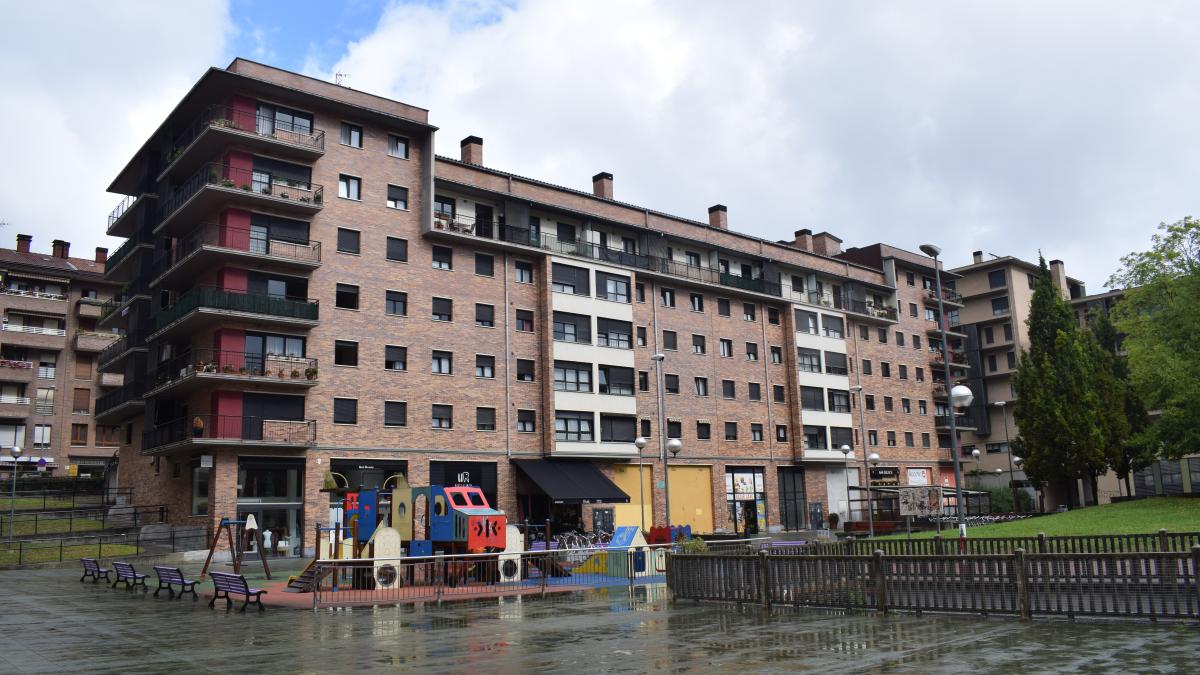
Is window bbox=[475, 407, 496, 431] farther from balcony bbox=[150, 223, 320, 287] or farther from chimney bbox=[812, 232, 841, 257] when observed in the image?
chimney bbox=[812, 232, 841, 257]

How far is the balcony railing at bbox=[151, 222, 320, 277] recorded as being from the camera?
38500 millimetres

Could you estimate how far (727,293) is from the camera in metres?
56.8

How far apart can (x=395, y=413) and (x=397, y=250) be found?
760cm

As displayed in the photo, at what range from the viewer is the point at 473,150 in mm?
48781

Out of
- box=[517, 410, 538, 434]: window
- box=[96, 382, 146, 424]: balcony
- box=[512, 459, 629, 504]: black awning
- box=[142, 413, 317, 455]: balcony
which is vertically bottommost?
box=[512, 459, 629, 504]: black awning

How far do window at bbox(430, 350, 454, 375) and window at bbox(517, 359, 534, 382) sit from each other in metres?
3.86

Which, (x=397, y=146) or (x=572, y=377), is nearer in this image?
(x=397, y=146)

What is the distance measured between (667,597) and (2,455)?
60752 mm

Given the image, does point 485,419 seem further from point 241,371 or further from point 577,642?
point 577,642

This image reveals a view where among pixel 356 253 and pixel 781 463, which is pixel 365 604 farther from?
pixel 781 463

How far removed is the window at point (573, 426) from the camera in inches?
1809

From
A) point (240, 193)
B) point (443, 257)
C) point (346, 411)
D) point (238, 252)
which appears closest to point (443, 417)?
point (346, 411)

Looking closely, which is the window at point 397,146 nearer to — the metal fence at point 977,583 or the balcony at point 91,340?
the metal fence at point 977,583

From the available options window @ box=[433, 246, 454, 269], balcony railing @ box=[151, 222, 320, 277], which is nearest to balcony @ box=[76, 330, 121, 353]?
balcony railing @ box=[151, 222, 320, 277]
